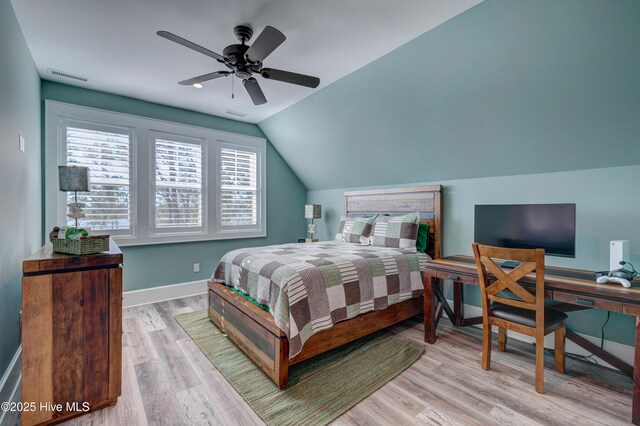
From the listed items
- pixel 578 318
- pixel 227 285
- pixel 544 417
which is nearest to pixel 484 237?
pixel 578 318

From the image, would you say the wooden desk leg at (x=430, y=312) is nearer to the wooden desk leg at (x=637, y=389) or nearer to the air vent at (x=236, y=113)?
the wooden desk leg at (x=637, y=389)

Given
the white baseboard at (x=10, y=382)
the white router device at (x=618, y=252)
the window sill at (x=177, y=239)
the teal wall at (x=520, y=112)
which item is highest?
the teal wall at (x=520, y=112)

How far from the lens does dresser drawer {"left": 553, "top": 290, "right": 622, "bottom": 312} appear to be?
1.84 meters

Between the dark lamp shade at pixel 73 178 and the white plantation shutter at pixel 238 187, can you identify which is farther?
the white plantation shutter at pixel 238 187

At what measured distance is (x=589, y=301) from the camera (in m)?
1.93

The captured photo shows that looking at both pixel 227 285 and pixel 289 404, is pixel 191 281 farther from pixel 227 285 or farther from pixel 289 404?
pixel 289 404

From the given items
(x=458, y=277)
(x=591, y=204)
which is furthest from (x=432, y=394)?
(x=591, y=204)

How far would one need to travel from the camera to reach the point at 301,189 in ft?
18.8

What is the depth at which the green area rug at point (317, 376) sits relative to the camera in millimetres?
1841

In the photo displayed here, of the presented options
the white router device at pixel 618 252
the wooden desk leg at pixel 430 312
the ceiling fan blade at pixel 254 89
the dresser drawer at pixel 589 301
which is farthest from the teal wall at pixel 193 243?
the white router device at pixel 618 252

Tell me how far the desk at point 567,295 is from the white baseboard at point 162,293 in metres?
3.26

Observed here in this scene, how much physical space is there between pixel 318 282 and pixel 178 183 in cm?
296

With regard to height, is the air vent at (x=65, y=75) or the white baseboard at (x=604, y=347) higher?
the air vent at (x=65, y=75)

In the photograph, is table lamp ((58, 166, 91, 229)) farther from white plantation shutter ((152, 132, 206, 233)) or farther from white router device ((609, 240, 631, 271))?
white router device ((609, 240, 631, 271))
